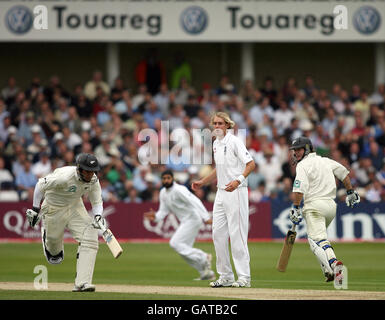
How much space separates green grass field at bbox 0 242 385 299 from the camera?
14450 millimetres

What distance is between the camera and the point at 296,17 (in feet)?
93.4

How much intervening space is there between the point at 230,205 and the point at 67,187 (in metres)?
2.18

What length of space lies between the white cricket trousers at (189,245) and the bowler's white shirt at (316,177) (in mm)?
3418

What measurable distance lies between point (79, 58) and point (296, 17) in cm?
716

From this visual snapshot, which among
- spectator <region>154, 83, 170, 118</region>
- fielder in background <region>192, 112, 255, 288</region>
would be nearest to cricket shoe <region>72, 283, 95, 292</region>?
fielder in background <region>192, 112, 255, 288</region>

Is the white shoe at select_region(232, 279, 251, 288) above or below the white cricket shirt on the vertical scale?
below

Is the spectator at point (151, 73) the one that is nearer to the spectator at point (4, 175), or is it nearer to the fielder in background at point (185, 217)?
the spectator at point (4, 175)

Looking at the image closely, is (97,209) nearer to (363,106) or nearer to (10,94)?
(10,94)

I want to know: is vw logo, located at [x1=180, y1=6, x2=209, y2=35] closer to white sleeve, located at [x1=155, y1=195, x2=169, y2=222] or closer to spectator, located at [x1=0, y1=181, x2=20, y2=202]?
spectator, located at [x1=0, y1=181, x2=20, y2=202]

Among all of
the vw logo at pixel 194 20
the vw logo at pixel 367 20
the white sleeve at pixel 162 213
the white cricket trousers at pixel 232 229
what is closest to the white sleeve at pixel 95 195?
the white cricket trousers at pixel 232 229

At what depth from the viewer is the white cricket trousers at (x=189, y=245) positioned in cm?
1636

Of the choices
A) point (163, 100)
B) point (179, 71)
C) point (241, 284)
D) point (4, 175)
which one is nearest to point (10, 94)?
point (4, 175)

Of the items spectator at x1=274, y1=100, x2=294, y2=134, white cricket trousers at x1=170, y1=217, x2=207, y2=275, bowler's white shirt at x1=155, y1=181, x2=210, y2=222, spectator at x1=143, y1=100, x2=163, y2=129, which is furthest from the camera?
spectator at x1=274, y1=100, x2=294, y2=134

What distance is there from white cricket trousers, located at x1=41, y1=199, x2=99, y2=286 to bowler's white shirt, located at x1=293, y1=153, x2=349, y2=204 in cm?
280
